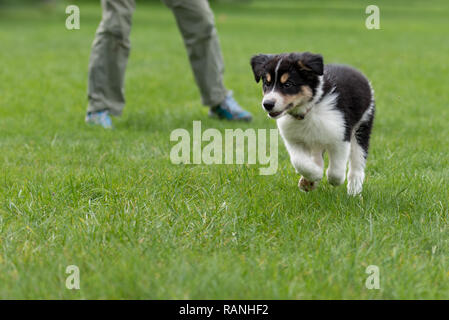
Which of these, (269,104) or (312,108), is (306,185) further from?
(269,104)

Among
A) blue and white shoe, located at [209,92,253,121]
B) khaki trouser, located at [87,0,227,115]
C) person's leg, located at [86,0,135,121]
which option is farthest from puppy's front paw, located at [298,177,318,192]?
person's leg, located at [86,0,135,121]

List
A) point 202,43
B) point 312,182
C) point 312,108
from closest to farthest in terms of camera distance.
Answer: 1. point 312,108
2. point 312,182
3. point 202,43

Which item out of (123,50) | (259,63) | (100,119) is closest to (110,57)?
(123,50)

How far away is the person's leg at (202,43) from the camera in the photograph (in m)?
5.90

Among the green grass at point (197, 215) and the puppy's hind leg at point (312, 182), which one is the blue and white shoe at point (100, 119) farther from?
the puppy's hind leg at point (312, 182)

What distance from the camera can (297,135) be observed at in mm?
3688

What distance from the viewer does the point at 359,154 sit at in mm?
4039


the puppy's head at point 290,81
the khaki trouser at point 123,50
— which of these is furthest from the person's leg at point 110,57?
the puppy's head at point 290,81

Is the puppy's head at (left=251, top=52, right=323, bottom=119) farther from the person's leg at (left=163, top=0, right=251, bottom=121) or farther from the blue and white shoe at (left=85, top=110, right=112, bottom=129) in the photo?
the blue and white shoe at (left=85, top=110, right=112, bottom=129)

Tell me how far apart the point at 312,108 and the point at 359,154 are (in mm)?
633

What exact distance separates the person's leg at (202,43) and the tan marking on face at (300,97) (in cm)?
267

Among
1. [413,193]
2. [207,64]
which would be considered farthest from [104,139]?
[413,193]

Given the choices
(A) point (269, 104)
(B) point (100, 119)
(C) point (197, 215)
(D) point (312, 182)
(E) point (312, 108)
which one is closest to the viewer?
(C) point (197, 215)

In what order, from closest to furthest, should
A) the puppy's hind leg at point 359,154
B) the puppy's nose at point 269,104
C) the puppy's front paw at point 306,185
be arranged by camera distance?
the puppy's nose at point 269,104, the puppy's front paw at point 306,185, the puppy's hind leg at point 359,154
